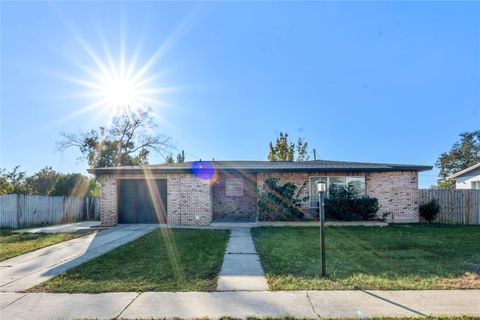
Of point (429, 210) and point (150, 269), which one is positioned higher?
point (150, 269)

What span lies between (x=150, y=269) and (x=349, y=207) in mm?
9844

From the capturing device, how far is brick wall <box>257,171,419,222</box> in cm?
1481

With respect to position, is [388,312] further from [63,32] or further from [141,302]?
[63,32]

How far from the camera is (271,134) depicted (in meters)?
32.8

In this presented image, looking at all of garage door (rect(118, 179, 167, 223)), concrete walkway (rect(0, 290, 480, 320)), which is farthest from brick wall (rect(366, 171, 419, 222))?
concrete walkway (rect(0, 290, 480, 320))

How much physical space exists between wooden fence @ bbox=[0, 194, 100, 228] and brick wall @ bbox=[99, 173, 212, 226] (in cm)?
450

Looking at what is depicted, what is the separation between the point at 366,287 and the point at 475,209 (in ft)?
43.9

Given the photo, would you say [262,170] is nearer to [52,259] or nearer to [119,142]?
[52,259]

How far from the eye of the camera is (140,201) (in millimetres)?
14992

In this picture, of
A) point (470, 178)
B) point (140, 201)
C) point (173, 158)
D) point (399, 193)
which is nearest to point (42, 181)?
point (173, 158)

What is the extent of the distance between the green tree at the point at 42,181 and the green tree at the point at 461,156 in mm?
37346

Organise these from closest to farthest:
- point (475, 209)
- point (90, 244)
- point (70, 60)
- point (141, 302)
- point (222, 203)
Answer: point (141, 302) → point (90, 244) → point (70, 60) → point (475, 209) → point (222, 203)

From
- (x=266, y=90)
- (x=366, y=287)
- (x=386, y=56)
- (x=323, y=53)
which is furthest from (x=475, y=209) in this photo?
(x=366, y=287)

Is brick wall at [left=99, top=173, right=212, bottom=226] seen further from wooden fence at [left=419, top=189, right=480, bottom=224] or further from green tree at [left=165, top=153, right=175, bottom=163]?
green tree at [left=165, top=153, right=175, bottom=163]
